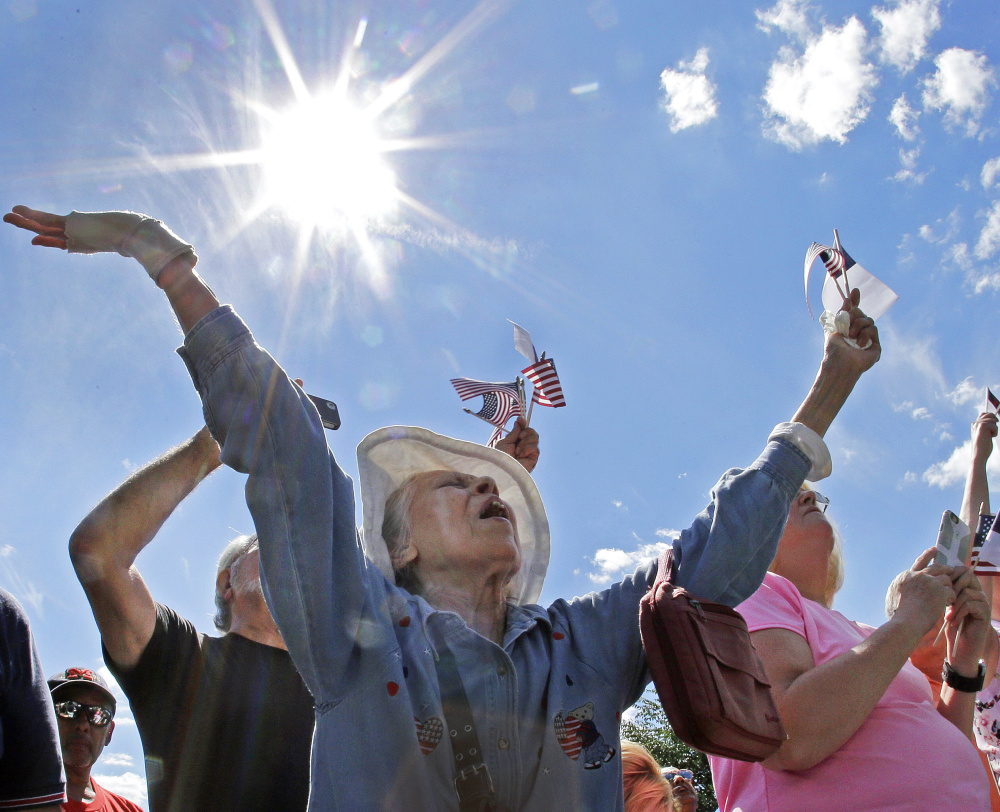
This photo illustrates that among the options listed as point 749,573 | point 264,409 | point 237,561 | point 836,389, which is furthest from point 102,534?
point 836,389

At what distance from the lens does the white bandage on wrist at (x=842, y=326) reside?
224cm

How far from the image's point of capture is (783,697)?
2242 millimetres

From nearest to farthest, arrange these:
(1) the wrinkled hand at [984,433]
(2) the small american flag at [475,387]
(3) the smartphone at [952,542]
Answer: (3) the smartphone at [952,542]
(1) the wrinkled hand at [984,433]
(2) the small american flag at [475,387]

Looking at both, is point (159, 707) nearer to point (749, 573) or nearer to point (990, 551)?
point (749, 573)

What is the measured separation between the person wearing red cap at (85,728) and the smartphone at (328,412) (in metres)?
2.44

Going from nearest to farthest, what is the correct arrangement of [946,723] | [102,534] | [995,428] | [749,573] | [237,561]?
[749,573] → [946,723] → [102,534] → [237,561] → [995,428]

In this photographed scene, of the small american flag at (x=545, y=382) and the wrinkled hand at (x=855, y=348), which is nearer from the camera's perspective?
the wrinkled hand at (x=855, y=348)

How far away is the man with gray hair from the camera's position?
8.19 ft

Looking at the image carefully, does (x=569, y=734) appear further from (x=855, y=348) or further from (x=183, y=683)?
(x=183, y=683)

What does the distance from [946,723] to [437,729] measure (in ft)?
5.56

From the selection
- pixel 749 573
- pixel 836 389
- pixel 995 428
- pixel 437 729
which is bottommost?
pixel 437 729

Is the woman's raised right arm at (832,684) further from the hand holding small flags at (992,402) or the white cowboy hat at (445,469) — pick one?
the hand holding small flags at (992,402)

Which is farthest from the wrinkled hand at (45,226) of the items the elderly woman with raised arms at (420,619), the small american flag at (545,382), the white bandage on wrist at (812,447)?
the small american flag at (545,382)

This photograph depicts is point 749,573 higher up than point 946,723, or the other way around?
point 749,573
